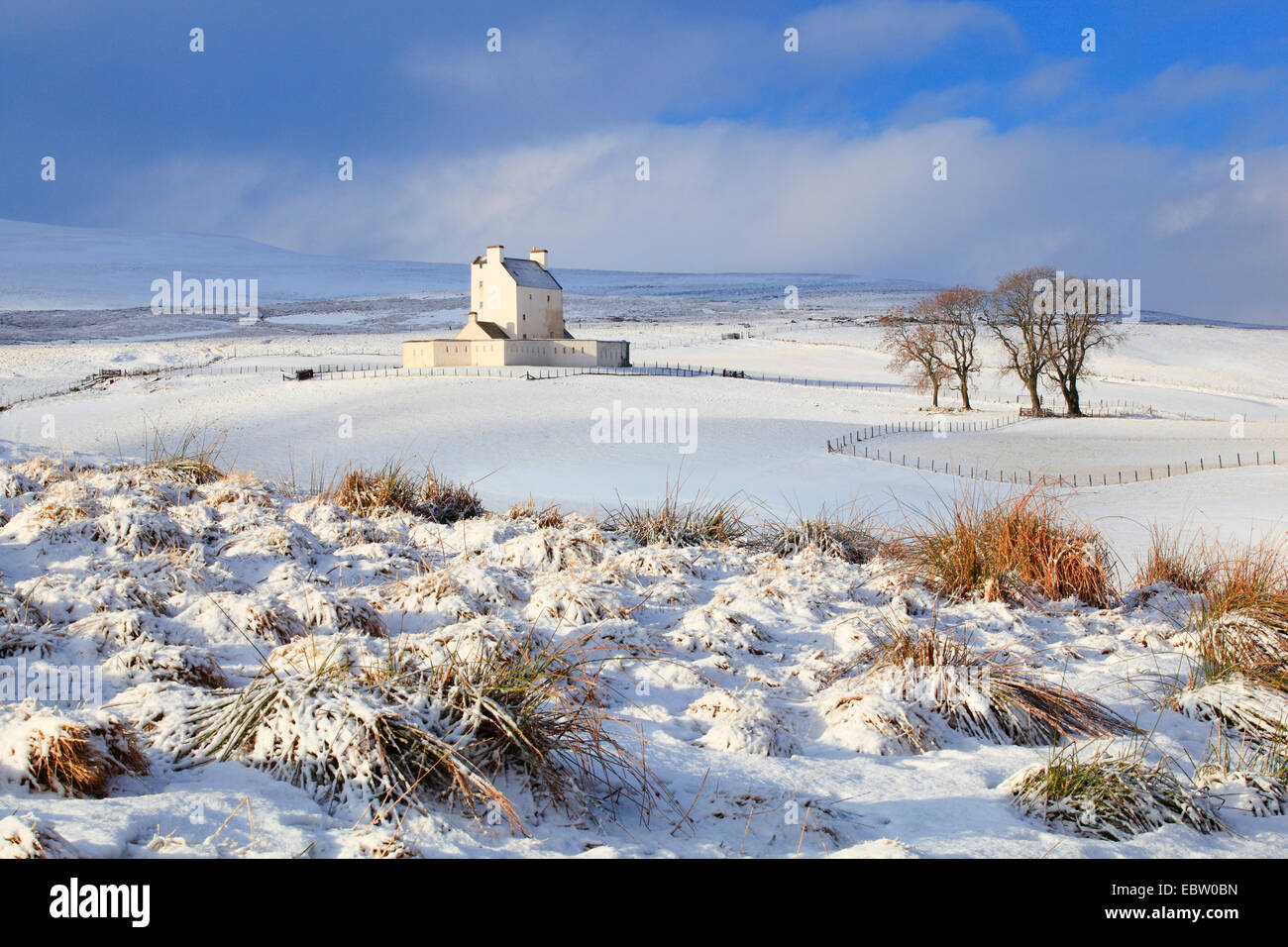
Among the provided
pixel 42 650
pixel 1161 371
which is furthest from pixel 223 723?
pixel 1161 371

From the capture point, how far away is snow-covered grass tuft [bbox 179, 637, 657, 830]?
3.48 metres

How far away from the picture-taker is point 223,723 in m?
3.78

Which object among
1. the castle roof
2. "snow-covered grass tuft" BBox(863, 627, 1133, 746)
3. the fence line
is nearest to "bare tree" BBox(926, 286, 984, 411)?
the fence line

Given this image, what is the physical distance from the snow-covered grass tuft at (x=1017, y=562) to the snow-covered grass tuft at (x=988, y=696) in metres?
2.45

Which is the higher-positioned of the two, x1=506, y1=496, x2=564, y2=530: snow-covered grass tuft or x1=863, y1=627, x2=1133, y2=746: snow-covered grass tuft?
x1=506, y1=496, x2=564, y2=530: snow-covered grass tuft

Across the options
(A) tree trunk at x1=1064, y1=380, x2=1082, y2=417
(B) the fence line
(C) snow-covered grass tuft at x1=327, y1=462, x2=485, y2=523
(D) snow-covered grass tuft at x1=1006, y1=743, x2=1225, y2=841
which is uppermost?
(A) tree trunk at x1=1064, y1=380, x2=1082, y2=417

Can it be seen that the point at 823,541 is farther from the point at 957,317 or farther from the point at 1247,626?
the point at 957,317

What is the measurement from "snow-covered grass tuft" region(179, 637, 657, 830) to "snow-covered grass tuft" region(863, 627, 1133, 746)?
1.85 m

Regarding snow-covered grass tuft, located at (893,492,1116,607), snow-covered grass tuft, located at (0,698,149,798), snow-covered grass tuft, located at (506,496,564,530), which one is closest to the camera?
snow-covered grass tuft, located at (0,698,149,798)

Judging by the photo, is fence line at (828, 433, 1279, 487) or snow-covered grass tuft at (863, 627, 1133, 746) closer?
snow-covered grass tuft at (863, 627, 1133, 746)

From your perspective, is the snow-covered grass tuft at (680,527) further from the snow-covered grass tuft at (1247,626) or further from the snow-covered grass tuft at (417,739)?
the snow-covered grass tuft at (417,739)

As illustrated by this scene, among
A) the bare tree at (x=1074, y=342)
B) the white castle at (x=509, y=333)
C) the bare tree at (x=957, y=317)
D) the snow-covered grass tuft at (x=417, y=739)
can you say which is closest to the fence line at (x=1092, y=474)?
the bare tree at (x=1074, y=342)

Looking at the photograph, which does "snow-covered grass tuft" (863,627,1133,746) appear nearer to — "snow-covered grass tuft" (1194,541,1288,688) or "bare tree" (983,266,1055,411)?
"snow-covered grass tuft" (1194,541,1288,688)
